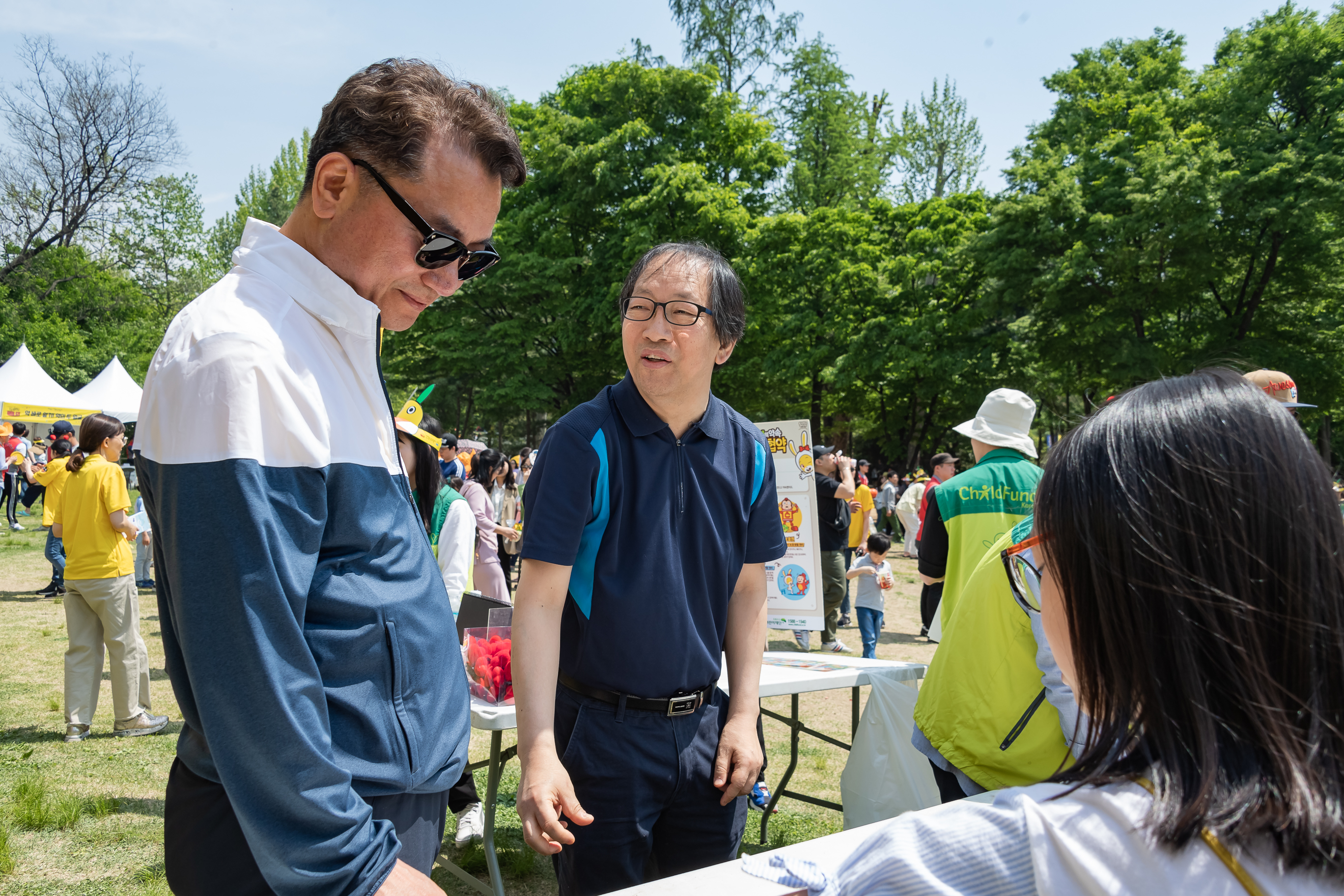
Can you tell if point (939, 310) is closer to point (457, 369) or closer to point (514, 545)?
point (457, 369)

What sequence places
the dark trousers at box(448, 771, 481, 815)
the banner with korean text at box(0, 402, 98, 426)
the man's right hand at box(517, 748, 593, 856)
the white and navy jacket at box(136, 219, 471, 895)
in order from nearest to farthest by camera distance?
the white and navy jacket at box(136, 219, 471, 895) → the man's right hand at box(517, 748, 593, 856) → the dark trousers at box(448, 771, 481, 815) → the banner with korean text at box(0, 402, 98, 426)

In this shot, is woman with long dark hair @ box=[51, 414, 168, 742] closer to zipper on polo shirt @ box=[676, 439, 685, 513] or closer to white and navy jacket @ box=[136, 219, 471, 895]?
zipper on polo shirt @ box=[676, 439, 685, 513]

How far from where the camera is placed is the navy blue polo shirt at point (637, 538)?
1.88 meters

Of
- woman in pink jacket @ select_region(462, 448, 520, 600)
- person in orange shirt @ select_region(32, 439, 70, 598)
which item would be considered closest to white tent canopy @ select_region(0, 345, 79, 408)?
person in orange shirt @ select_region(32, 439, 70, 598)

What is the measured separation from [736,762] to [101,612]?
5.39 meters

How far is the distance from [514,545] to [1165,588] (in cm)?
1027

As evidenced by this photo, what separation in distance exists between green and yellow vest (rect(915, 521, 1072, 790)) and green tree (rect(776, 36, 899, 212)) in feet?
89.7

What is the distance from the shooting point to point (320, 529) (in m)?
1.11

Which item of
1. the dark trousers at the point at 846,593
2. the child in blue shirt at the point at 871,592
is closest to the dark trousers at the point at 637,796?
the child in blue shirt at the point at 871,592

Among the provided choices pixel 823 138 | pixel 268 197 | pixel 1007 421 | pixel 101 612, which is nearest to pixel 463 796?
pixel 1007 421

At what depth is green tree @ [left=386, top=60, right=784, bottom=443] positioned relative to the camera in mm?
22938

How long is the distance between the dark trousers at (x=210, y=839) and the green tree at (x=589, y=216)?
21.4 metres

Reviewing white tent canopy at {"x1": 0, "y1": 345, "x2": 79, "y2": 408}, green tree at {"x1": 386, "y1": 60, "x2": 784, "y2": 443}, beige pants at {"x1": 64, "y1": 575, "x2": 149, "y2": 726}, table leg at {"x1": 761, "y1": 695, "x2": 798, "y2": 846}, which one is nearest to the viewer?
table leg at {"x1": 761, "y1": 695, "x2": 798, "y2": 846}

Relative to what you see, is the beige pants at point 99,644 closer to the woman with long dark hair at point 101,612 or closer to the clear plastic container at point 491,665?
the woman with long dark hair at point 101,612
